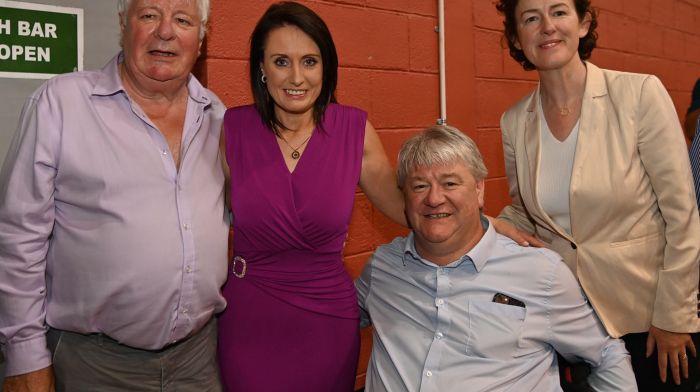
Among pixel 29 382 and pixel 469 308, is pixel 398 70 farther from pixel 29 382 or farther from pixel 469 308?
pixel 29 382

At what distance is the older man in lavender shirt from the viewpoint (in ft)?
4.19

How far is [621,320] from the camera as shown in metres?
1.57

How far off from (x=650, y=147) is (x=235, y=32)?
1.39m

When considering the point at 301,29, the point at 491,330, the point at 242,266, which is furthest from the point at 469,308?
the point at 301,29

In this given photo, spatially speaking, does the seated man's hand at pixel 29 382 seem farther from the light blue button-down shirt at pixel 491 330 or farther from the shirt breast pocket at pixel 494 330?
the shirt breast pocket at pixel 494 330

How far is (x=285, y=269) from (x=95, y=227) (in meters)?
0.50

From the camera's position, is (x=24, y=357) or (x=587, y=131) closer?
(x=24, y=357)

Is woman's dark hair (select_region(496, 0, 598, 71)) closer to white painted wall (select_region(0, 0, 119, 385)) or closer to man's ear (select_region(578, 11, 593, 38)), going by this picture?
man's ear (select_region(578, 11, 593, 38))

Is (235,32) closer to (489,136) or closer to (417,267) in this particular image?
(417,267)

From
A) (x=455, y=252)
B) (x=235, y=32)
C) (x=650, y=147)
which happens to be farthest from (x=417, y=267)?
(x=235, y=32)

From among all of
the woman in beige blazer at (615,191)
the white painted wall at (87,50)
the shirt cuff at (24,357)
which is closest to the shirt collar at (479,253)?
the woman in beige blazer at (615,191)

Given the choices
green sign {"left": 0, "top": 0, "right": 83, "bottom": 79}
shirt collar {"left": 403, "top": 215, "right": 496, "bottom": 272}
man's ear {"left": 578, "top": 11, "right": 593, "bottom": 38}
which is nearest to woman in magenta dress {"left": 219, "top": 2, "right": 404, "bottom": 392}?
shirt collar {"left": 403, "top": 215, "right": 496, "bottom": 272}

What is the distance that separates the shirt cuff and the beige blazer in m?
1.28

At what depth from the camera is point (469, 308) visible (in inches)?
59.3
